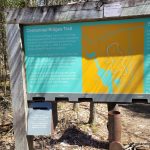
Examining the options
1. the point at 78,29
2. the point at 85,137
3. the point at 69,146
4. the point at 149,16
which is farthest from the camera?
the point at 85,137

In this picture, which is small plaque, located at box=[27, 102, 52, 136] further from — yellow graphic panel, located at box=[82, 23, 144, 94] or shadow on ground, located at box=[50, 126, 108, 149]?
shadow on ground, located at box=[50, 126, 108, 149]

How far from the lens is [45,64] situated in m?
3.19

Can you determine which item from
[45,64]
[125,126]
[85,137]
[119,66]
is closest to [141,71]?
[119,66]

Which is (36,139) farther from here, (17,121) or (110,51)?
(110,51)

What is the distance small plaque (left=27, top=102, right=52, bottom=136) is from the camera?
128 inches

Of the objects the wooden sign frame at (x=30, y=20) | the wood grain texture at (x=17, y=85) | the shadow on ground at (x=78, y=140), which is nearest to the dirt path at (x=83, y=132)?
the shadow on ground at (x=78, y=140)

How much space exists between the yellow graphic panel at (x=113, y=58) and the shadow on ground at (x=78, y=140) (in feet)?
6.63

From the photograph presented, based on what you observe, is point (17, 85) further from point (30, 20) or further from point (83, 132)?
point (83, 132)

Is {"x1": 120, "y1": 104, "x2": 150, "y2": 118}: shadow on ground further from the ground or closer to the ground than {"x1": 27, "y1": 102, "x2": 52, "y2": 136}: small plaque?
closer to the ground

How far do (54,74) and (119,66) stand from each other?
71 cm

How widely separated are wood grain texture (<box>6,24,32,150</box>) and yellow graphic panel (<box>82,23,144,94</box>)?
71 centimetres

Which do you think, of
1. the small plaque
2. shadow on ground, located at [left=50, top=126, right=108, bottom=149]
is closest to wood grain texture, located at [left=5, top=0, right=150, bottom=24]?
the small plaque

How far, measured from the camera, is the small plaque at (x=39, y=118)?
10.7ft

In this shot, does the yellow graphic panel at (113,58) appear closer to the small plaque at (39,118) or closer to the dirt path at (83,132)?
the small plaque at (39,118)
